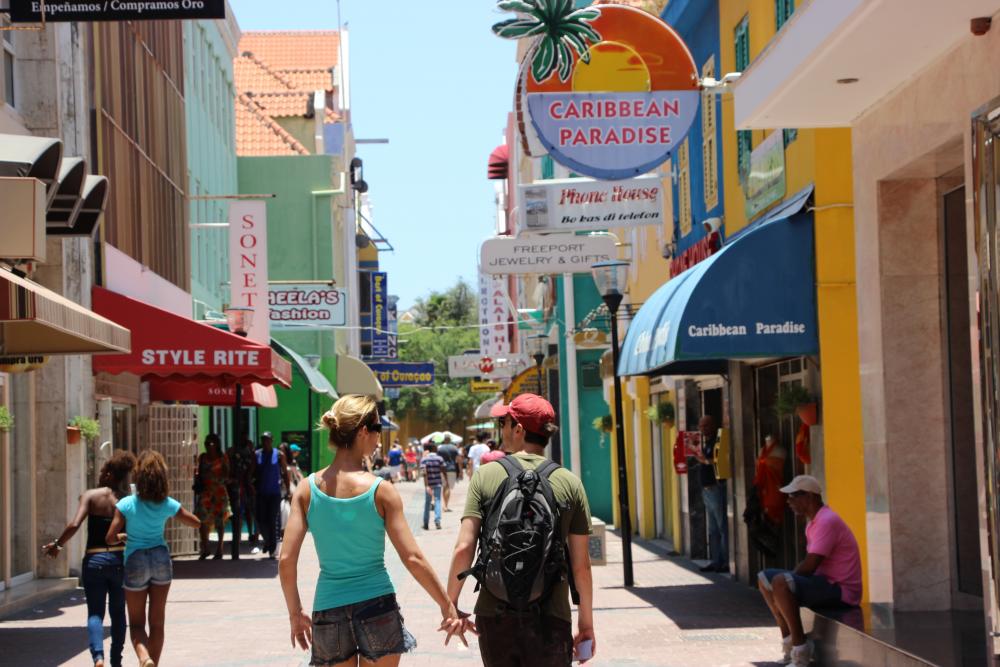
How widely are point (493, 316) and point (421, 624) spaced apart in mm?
44562

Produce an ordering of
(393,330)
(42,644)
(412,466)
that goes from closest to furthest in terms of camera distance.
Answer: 1. (42,644)
2. (412,466)
3. (393,330)

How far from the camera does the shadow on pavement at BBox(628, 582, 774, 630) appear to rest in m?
14.1

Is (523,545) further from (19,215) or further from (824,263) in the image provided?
(824,263)

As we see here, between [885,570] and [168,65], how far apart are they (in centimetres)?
1938

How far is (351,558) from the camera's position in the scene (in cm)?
689

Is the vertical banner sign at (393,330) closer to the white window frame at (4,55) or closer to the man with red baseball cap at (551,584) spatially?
the white window frame at (4,55)

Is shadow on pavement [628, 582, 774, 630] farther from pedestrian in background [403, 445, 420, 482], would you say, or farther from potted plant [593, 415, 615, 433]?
pedestrian in background [403, 445, 420, 482]

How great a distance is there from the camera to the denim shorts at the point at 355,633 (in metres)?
6.82

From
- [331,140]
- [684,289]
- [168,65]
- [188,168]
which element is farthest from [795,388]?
[331,140]

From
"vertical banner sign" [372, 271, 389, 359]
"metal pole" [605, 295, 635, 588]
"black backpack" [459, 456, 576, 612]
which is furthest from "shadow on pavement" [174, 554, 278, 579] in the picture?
"vertical banner sign" [372, 271, 389, 359]

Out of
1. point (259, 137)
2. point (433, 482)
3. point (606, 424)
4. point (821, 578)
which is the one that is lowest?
point (433, 482)

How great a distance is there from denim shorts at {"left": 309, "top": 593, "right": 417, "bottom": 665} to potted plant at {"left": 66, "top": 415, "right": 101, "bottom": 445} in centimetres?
1213

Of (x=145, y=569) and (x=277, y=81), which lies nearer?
(x=145, y=569)

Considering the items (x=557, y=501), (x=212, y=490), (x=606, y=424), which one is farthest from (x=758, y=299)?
(x=606, y=424)
